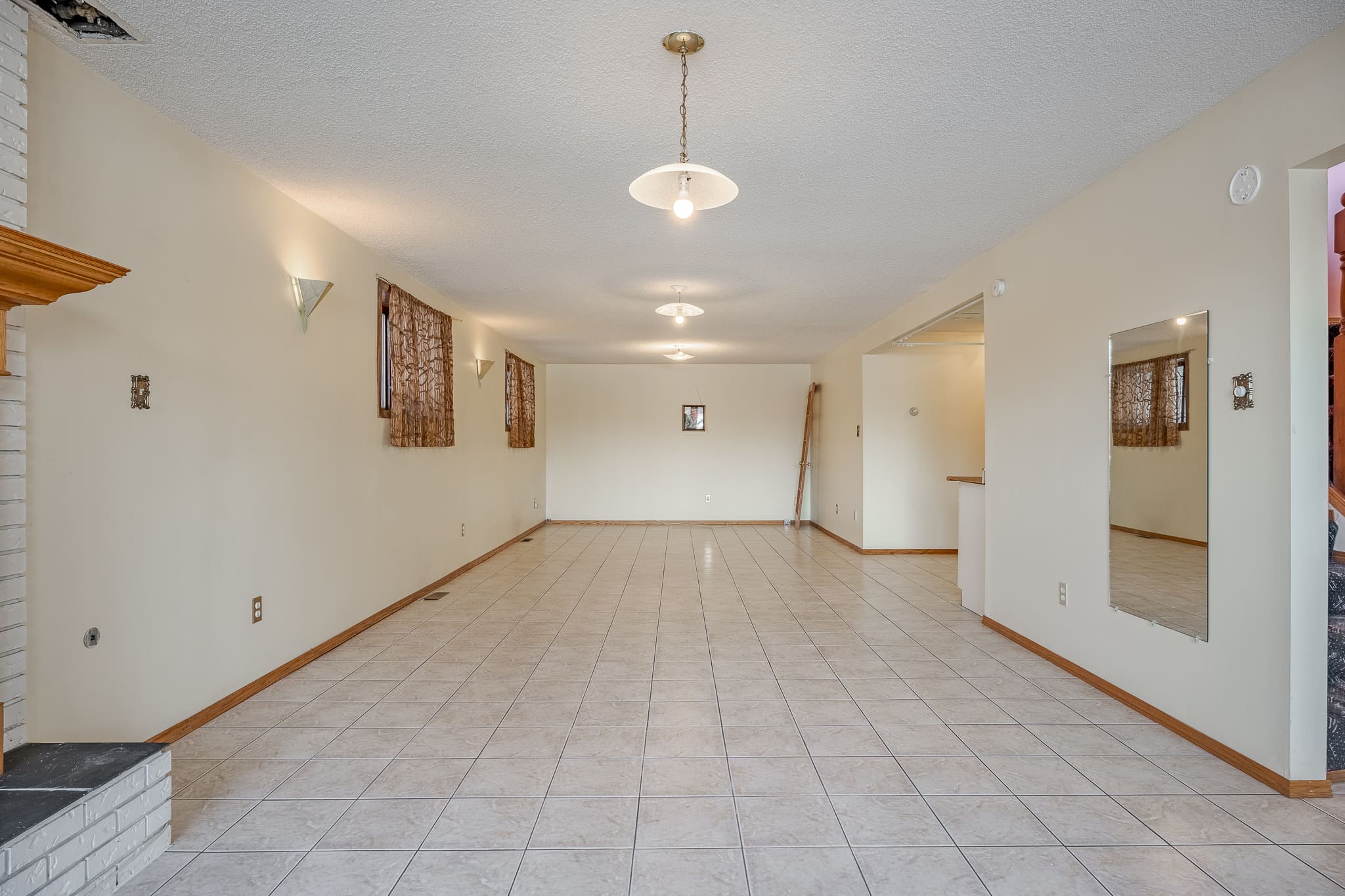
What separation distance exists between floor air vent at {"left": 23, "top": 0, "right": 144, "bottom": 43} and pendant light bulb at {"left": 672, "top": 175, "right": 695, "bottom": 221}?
6.02 ft

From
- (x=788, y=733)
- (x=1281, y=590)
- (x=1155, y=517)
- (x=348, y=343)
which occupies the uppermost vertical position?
(x=348, y=343)

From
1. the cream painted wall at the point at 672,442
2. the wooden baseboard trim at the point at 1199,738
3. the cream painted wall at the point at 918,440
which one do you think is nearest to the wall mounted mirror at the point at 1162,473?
the wooden baseboard trim at the point at 1199,738

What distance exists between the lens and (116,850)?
1845 millimetres

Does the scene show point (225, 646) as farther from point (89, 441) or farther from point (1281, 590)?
point (1281, 590)

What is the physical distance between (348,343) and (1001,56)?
3.89 metres

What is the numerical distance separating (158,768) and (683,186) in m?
2.46

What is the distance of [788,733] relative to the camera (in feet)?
9.46

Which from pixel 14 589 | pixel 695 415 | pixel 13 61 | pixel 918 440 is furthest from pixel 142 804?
pixel 695 415

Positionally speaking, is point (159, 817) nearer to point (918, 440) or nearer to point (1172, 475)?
point (1172, 475)

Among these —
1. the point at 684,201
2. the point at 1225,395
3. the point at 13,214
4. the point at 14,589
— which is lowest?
the point at 14,589

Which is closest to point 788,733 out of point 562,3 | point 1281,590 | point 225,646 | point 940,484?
point 1281,590

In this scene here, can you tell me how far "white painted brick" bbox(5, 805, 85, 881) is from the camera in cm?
158

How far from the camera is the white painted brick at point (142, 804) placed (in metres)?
1.88

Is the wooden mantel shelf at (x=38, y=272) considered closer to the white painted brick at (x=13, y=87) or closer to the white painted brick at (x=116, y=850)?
the white painted brick at (x=13, y=87)
